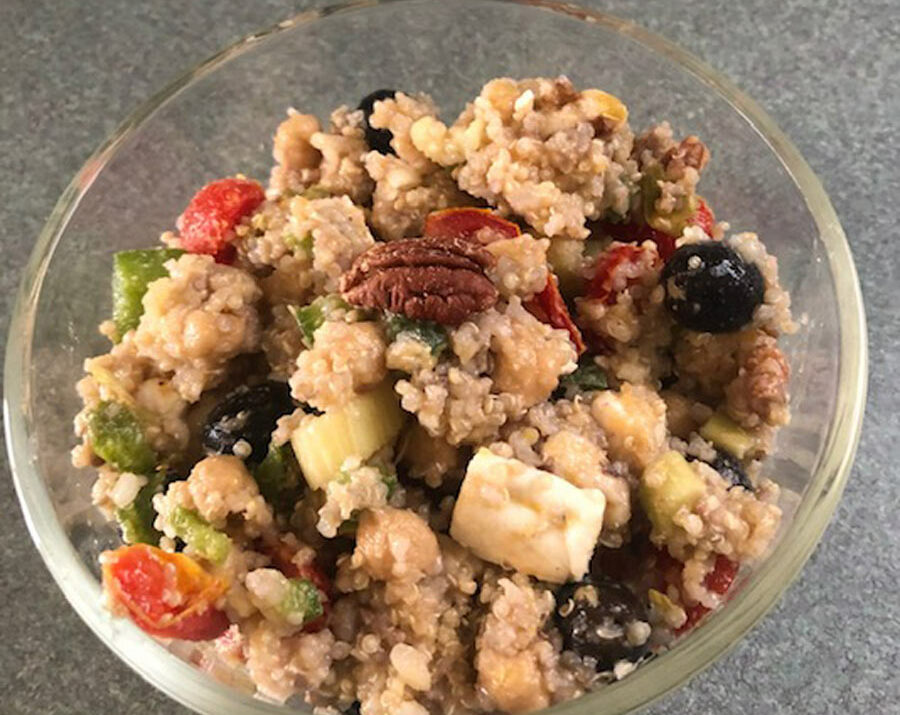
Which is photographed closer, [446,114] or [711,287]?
[711,287]

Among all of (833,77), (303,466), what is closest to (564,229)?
(303,466)

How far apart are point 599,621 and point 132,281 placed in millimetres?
534

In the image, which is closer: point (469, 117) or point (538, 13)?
point (469, 117)

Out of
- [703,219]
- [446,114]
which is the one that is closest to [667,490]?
[703,219]

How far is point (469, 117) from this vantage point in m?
1.12

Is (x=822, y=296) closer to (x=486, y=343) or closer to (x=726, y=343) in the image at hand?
(x=726, y=343)

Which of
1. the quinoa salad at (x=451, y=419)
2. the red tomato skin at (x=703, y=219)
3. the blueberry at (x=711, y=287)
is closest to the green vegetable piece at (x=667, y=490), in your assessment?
the quinoa salad at (x=451, y=419)

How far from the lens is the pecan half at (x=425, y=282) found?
94 cm

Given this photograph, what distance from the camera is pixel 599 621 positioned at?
2.96 ft

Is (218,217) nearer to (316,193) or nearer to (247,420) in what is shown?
(316,193)

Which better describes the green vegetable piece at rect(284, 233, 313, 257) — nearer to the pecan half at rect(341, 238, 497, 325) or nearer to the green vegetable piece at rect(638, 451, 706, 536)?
the pecan half at rect(341, 238, 497, 325)

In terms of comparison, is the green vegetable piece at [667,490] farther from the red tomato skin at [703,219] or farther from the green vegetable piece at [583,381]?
the red tomato skin at [703,219]

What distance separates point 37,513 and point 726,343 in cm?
66

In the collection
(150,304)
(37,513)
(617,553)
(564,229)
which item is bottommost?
(37,513)
